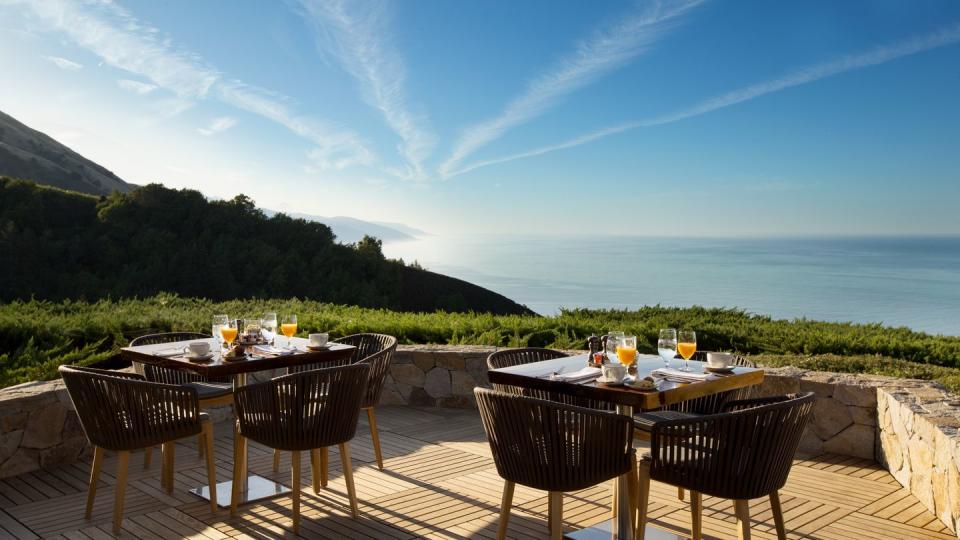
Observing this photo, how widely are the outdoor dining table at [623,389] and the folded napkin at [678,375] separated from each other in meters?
0.04

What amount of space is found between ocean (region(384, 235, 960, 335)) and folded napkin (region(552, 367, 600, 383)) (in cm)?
2798

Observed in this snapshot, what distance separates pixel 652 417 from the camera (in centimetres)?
370

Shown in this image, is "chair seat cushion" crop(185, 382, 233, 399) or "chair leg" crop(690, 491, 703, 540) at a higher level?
"chair seat cushion" crop(185, 382, 233, 399)

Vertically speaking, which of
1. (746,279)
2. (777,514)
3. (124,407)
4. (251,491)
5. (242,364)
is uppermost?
(746,279)

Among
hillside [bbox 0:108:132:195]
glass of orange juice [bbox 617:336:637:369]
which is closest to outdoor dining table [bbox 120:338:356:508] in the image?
glass of orange juice [bbox 617:336:637:369]

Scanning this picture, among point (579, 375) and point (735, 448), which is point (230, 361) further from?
point (735, 448)

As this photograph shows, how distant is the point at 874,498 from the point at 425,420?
3260 millimetres

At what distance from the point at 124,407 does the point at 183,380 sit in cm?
140

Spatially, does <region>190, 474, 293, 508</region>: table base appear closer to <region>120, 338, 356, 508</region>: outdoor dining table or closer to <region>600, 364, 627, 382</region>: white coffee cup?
<region>120, 338, 356, 508</region>: outdoor dining table

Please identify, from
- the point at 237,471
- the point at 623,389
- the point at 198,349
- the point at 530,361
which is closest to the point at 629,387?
the point at 623,389

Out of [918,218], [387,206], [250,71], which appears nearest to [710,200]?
[918,218]

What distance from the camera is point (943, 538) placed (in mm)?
3451

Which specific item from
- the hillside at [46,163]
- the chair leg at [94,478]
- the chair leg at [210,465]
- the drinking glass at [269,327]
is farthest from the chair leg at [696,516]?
the hillside at [46,163]

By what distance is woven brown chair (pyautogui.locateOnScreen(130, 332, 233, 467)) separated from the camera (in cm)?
411
